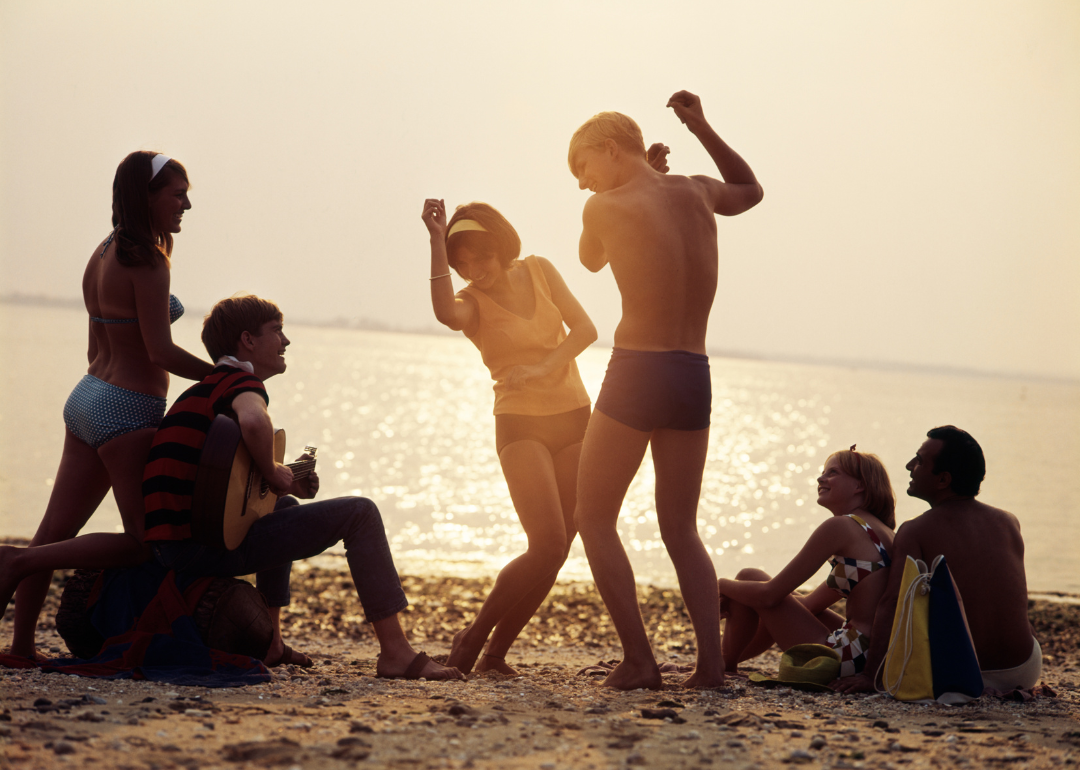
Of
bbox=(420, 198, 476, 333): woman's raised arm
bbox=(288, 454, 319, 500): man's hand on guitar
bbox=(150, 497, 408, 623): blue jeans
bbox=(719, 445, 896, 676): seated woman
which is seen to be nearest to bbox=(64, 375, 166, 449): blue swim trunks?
A: bbox=(150, 497, 408, 623): blue jeans

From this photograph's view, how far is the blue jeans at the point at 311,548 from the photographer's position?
423cm

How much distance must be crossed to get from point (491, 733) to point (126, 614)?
2000 millimetres

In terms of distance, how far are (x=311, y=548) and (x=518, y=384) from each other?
1.26 metres

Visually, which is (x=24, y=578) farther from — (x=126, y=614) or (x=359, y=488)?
(x=359, y=488)

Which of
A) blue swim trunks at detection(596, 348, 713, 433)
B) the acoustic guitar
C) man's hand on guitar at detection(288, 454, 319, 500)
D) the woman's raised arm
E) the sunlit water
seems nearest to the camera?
the acoustic guitar

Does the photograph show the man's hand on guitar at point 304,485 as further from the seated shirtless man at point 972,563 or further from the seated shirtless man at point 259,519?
the seated shirtless man at point 972,563

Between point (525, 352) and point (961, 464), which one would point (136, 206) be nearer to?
point (525, 352)

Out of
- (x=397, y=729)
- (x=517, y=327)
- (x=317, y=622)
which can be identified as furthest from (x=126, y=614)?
(x=317, y=622)

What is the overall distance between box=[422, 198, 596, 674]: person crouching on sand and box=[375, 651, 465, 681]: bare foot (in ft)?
1.24

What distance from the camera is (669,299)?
13.9ft

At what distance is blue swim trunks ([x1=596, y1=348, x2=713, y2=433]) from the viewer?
4.22m

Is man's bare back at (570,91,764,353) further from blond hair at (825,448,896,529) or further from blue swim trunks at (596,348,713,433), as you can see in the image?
blond hair at (825,448,896,529)

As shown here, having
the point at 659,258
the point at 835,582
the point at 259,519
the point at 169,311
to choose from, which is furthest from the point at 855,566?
the point at 169,311

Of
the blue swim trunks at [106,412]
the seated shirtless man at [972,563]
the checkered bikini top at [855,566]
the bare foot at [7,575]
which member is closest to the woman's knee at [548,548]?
the checkered bikini top at [855,566]
